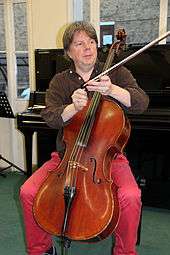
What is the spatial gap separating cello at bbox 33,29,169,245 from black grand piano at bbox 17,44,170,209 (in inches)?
29.8

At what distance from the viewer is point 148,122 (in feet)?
7.28

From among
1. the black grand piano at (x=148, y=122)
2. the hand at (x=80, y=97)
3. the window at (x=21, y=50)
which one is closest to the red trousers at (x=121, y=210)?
the hand at (x=80, y=97)

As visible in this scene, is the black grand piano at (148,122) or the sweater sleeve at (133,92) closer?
the sweater sleeve at (133,92)

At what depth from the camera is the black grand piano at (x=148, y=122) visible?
7.45 feet

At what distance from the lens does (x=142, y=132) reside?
228cm

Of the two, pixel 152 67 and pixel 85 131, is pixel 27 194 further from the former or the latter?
pixel 152 67

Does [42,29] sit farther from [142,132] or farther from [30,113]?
[142,132]

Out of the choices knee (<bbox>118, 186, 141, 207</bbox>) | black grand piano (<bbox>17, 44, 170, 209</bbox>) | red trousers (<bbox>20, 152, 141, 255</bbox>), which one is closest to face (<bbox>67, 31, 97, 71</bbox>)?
red trousers (<bbox>20, 152, 141, 255</bbox>)

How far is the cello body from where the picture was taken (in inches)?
53.1

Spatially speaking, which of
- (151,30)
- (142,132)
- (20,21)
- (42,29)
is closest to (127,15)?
(151,30)

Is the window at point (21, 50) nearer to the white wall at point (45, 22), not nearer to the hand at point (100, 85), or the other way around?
the white wall at point (45, 22)

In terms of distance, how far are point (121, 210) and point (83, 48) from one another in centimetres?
80

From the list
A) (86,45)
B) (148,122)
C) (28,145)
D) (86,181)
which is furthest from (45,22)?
(86,181)

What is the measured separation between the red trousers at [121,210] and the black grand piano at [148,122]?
65cm
